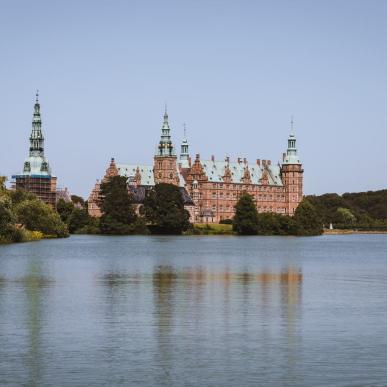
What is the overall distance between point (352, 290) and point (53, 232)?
66.0 m

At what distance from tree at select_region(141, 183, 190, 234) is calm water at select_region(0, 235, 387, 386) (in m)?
82.4

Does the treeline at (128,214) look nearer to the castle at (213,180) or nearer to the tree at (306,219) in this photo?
the tree at (306,219)

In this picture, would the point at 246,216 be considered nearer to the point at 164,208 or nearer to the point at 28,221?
the point at 164,208

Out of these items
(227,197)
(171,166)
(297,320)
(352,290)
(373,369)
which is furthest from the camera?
(227,197)

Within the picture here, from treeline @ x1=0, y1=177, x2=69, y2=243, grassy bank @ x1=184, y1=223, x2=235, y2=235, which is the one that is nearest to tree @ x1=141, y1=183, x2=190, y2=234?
grassy bank @ x1=184, y1=223, x2=235, y2=235

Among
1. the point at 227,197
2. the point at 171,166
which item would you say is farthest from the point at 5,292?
the point at 227,197

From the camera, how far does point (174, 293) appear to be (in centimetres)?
3203

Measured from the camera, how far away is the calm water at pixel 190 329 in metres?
17.5

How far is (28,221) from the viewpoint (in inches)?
3570

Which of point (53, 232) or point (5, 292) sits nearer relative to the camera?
point (5, 292)

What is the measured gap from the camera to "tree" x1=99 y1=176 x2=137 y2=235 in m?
120

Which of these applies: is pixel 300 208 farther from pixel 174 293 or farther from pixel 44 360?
pixel 44 360

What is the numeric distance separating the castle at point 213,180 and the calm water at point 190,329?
11655 centimetres

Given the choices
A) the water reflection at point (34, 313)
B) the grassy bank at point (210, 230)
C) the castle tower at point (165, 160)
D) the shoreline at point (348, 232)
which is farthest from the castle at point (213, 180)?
the water reflection at point (34, 313)
